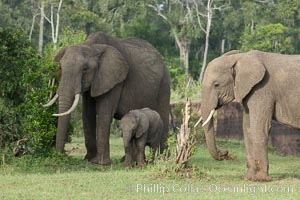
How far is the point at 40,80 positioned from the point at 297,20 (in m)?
42.3

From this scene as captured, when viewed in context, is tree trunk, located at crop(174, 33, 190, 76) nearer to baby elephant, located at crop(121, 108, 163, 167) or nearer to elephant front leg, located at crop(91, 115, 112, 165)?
baby elephant, located at crop(121, 108, 163, 167)

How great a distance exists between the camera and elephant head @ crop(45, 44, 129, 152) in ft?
41.2

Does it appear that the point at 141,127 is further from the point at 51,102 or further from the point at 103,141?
the point at 51,102

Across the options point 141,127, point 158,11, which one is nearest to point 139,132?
point 141,127

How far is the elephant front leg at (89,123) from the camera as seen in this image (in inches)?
549

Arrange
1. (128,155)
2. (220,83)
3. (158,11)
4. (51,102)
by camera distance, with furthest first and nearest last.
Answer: (158,11), (128,155), (51,102), (220,83)

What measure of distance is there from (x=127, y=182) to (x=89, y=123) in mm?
3580

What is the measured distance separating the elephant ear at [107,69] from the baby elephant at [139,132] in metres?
0.64

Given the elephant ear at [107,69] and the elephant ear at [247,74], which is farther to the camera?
the elephant ear at [107,69]

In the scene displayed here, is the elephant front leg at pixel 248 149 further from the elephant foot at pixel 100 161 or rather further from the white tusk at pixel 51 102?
the white tusk at pixel 51 102

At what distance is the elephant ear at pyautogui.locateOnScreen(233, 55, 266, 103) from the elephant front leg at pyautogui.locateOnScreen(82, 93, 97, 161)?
3.65 meters

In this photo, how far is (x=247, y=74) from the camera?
10953 millimetres

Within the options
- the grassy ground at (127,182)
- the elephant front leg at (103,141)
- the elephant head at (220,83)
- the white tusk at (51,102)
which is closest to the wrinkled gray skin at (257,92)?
the elephant head at (220,83)

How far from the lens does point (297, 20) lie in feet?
175
